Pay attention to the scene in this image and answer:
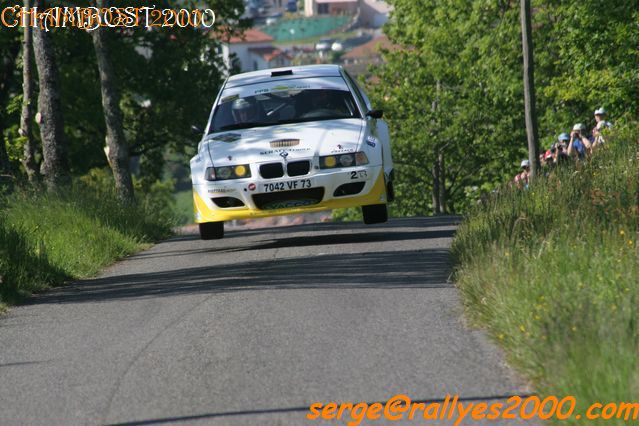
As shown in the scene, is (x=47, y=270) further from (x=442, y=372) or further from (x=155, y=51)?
(x=155, y=51)

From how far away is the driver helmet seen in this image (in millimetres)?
15031

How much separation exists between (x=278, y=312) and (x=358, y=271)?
2.41m

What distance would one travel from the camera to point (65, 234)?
1520 cm

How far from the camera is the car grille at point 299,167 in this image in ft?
45.2

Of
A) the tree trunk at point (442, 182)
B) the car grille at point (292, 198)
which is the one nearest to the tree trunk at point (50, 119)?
the car grille at point (292, 198)

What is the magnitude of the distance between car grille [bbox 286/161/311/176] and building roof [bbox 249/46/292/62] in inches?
6607

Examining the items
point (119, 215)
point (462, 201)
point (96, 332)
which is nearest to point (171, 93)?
point (462, 201)

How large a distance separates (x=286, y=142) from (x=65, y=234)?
311cm

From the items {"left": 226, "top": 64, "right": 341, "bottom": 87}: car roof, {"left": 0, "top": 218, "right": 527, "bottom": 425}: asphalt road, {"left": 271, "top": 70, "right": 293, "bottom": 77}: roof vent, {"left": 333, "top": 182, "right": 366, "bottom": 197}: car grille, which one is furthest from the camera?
{"left": 271, "top": 70, "right": 293, "bottom": 77}: roof vent

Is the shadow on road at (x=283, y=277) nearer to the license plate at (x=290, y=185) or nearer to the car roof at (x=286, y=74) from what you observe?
the license plate at (x=290, y=185)

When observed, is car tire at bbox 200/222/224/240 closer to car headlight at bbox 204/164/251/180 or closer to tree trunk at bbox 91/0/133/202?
car headlight at bbox 204/164/251/180

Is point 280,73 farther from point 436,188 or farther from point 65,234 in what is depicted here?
point 436,188

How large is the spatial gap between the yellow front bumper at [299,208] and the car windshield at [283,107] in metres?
1.11

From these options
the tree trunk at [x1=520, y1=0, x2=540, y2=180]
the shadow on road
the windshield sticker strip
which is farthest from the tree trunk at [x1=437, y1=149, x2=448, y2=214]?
the shadow on road
